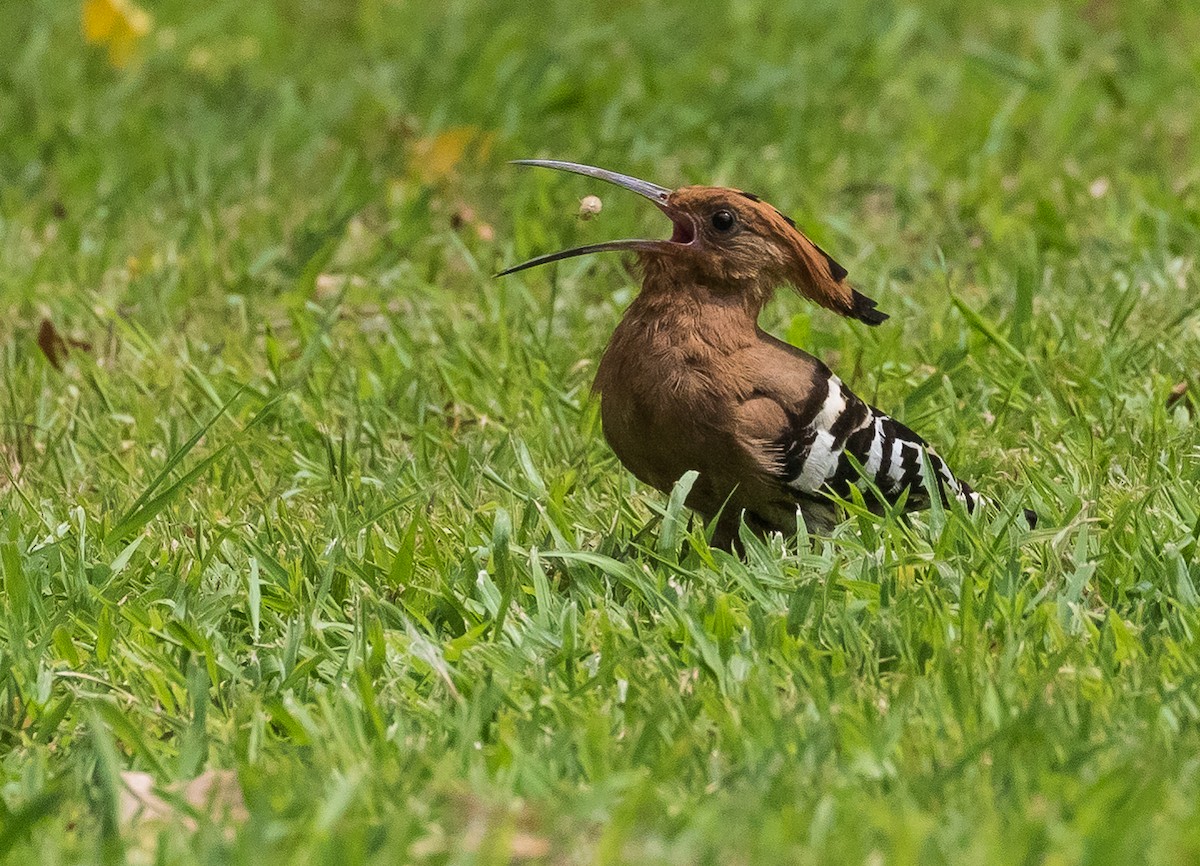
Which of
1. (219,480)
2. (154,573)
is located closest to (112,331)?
(219,480)

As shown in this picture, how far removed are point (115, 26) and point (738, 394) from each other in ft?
15.3

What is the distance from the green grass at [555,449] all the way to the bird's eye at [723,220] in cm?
61

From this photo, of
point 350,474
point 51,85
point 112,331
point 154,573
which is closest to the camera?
point 154,573

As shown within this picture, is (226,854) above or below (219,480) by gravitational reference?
above

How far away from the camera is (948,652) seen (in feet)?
10.5

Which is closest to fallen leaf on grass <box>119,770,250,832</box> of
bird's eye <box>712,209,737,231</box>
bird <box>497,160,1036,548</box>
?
bird <box>497,160,1036,548</box>

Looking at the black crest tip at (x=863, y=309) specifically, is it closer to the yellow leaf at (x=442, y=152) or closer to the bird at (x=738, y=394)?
the bird at (x=738, y=394)

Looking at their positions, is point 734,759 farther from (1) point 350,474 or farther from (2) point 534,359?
(2) point 534,359

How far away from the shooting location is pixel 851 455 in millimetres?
3861

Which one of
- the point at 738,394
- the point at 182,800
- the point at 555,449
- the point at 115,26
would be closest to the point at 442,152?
the point at 115,26

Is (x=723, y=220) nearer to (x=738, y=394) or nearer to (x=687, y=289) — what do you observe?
(x=687, y=289)

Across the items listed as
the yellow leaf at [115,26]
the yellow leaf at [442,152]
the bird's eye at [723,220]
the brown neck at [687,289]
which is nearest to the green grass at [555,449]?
the yellow leaf at [442,152]

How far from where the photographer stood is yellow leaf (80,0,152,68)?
24.6 ft

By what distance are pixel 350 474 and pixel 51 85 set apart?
12.8 feet
